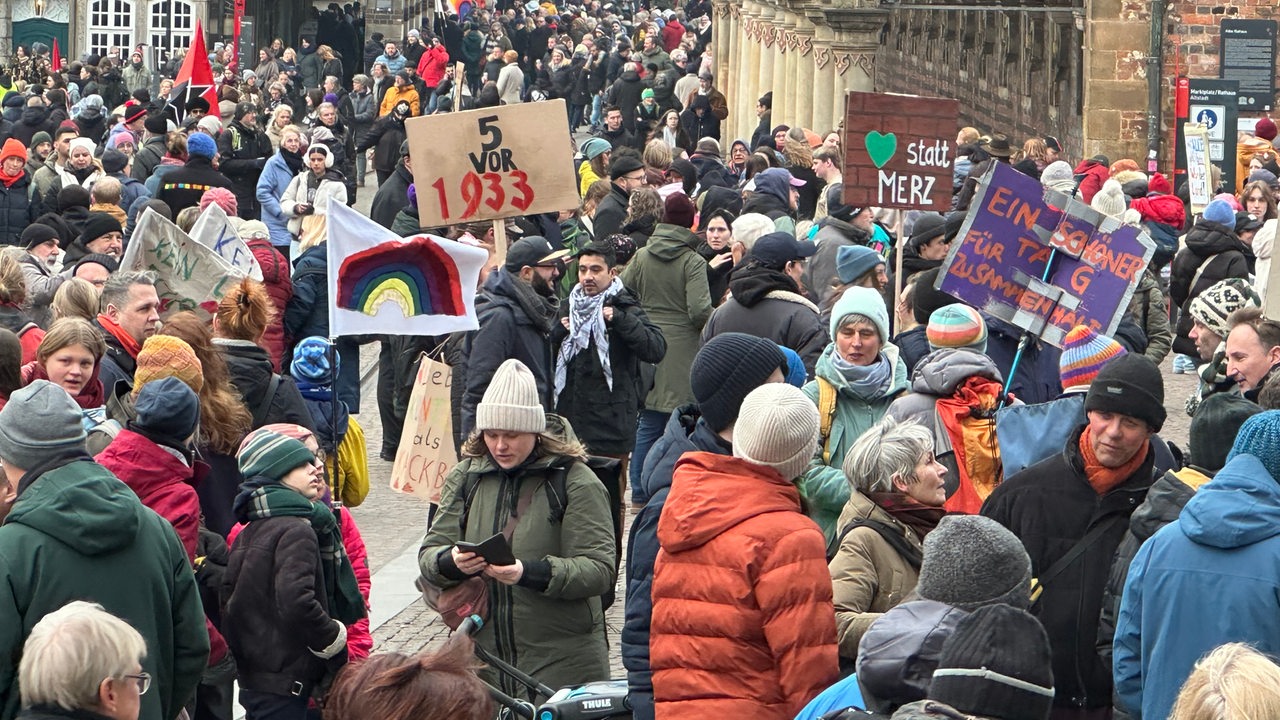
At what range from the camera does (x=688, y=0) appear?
7188 centimetres

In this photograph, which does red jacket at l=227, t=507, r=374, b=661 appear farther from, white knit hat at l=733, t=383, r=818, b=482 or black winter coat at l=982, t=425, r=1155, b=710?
black winter coat at l=982, t=425, r=1155, b=710

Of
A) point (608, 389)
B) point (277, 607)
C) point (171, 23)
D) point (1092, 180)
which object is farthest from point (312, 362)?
point (171, 23)

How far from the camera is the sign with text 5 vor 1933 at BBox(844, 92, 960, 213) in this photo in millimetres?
11109

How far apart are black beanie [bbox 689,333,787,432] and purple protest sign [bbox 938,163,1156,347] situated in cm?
273

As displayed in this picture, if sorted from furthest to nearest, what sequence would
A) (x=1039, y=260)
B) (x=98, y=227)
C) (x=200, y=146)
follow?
(x=200, y=146)
(x=98, y=227)
(x=1039, y=260)

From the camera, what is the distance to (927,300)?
8578 millimetres

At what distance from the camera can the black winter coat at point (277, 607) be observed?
5922 millimetres

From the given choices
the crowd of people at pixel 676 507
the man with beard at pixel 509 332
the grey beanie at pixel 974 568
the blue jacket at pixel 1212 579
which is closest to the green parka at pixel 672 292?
the crowd of people at pixel 676 507

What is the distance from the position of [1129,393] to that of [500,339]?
4.13 metres

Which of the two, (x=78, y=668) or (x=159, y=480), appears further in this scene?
(x=159, y=480)

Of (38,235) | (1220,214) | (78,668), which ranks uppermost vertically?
(1220,214)

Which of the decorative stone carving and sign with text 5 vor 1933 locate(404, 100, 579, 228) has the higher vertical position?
the decorative stone carving

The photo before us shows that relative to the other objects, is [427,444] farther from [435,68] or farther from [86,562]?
[435,68]

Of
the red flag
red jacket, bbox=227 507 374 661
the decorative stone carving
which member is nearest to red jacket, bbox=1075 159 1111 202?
the red flag
